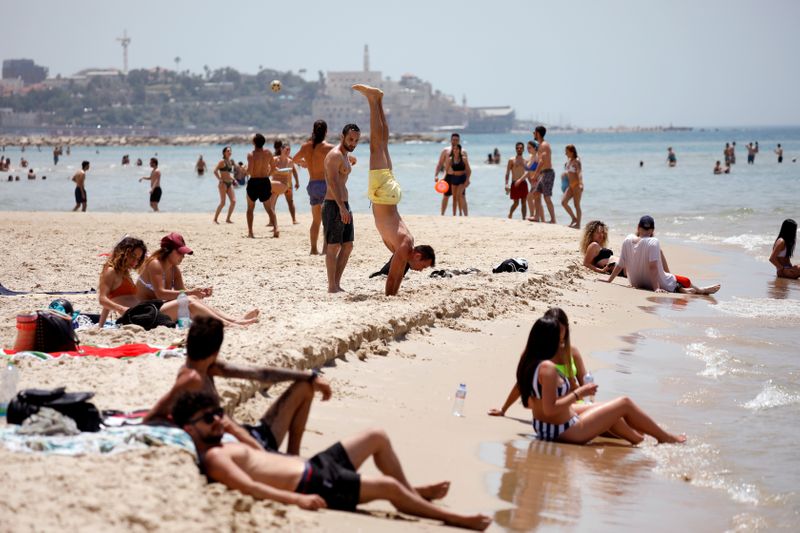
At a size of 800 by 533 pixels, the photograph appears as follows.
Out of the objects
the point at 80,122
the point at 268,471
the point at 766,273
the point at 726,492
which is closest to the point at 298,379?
the point at 268,471

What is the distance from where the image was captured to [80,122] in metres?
183

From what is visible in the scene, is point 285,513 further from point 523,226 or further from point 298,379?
point 523,226

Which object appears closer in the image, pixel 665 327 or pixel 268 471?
pixel 268 471

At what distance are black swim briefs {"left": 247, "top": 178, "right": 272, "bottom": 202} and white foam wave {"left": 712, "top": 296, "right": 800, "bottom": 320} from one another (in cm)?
658

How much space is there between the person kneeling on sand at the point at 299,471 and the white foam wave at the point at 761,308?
250 inches

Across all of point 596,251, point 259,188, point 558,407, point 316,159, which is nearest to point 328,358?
point 558,407

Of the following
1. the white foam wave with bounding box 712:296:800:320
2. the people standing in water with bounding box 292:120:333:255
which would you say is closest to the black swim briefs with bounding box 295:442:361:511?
the white foam wave with bounding box 712:296:800:320

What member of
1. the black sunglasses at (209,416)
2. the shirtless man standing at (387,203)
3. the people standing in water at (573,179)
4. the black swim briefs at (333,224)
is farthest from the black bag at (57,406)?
the people standing in water at (573,179)

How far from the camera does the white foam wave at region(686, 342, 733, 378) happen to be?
23.4 ft

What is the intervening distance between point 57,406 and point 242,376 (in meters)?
0.80

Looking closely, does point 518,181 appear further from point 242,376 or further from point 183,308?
point 242,376

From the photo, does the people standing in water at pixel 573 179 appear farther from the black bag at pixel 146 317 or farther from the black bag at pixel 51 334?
the black bag at pixel 51 334

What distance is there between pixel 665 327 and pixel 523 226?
25.3ft

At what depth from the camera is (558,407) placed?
531cm
